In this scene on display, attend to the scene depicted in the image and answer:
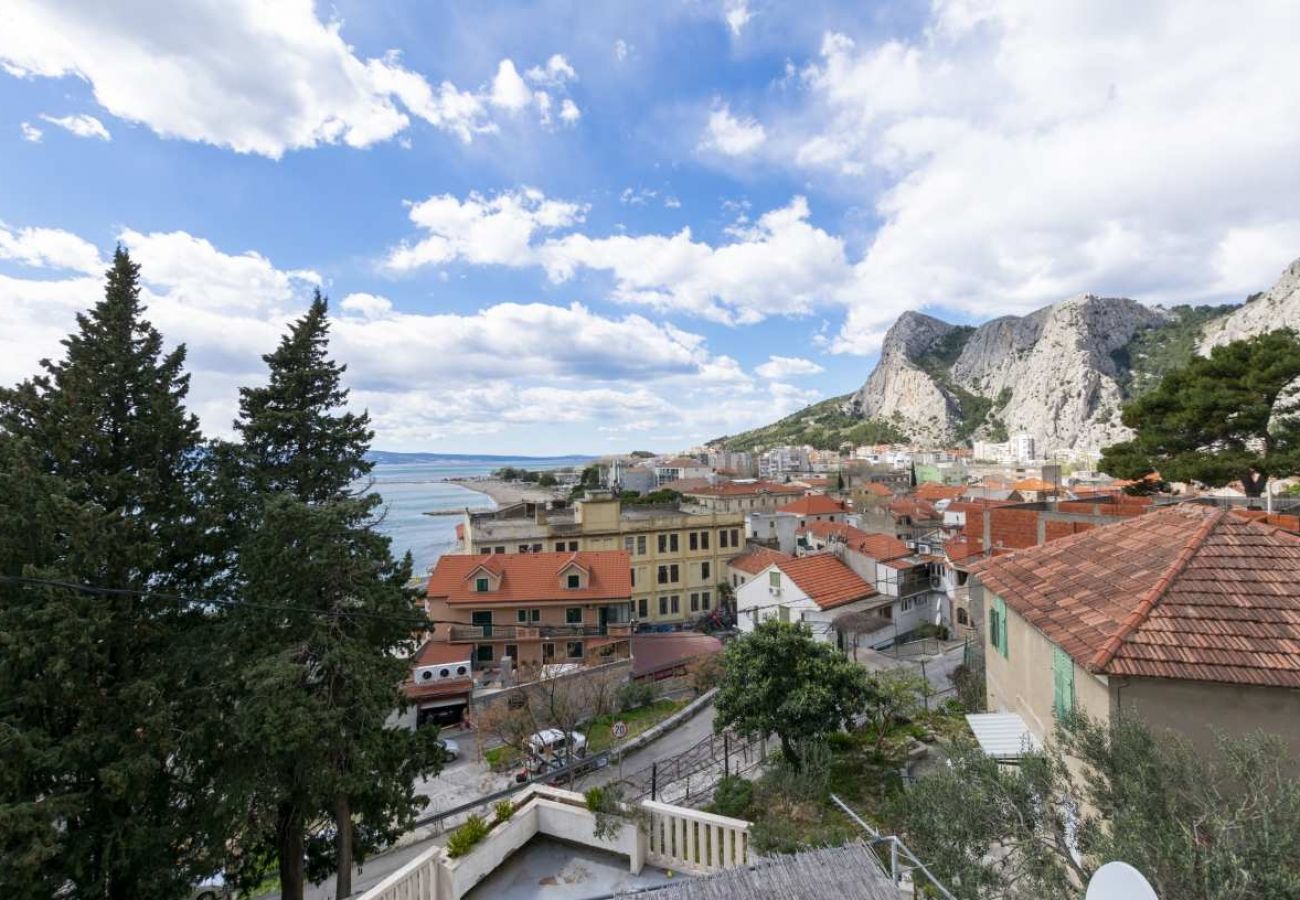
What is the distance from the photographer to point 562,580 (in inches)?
1188

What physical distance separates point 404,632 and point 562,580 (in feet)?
63.9

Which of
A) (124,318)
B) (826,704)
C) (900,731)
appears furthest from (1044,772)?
(124,318)

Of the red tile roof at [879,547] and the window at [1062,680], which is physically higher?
the window at [1062,680]

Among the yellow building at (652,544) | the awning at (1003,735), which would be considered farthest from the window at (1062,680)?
the yellow building at (652,544)

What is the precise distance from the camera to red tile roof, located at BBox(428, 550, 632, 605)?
2955 cm

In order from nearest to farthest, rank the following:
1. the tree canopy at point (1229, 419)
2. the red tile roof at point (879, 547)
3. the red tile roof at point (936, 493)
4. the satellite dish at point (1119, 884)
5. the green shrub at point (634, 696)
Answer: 1. the satellite dish at point (1119, 884)
2. the tree canopy at point (1229, 419)
3. the green shrub at point (634, 696)
4. the red tile roof at point (879, 547)
5. the red tile roof at point (936, 493)

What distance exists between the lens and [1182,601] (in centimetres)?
719

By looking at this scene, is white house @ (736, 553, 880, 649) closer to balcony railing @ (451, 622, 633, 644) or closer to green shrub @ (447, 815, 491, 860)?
balcony railing @ (451, 622, 633, 644)

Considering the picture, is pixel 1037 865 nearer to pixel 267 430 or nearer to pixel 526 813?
pixel 526 813

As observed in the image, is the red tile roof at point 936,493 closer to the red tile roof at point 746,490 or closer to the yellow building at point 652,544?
the red tile roof at point 746,490

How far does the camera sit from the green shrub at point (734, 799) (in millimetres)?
10055

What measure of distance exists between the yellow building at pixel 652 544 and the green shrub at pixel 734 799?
27.2 m

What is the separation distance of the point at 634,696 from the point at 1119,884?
2176 centimetres

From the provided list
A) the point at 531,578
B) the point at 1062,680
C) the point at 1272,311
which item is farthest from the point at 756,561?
the point at 1272,311
